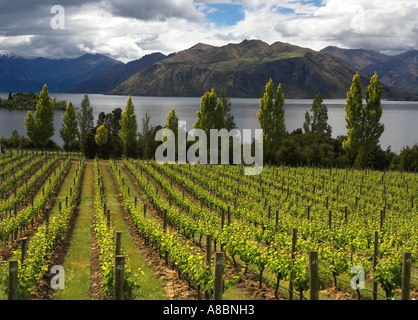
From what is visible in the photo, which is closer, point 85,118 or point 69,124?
point 69,124

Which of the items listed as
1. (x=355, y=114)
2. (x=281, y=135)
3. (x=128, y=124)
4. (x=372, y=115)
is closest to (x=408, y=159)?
(x=372, y=115)

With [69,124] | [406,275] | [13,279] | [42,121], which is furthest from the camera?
[69,124]

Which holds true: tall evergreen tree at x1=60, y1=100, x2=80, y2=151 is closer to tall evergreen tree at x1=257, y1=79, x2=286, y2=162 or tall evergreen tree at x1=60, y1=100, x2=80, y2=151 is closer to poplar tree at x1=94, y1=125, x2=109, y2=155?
poplar tree at x1=94, y1=125, x2=109, y2=155

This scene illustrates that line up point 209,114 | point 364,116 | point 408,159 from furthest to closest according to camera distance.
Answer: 1. point 209,114
2. point 408,159
3. point 364,116

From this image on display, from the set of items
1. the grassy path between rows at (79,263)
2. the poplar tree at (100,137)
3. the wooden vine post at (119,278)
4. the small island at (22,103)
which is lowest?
the grassy path between rows at (79,263)

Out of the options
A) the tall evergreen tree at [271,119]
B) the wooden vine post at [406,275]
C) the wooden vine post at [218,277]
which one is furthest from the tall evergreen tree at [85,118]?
the wooden vine post at [406,275]

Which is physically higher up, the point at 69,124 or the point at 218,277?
the point at 69,124

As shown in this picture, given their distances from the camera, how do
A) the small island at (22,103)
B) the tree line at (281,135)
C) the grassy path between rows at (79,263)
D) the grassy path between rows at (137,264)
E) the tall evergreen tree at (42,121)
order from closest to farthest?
1. the grassy path between rows at (137,264)
2. the grassy path between rows at (79,263)
3. the tree line at (281,135)
4. the tall evergreen tree at (42,121)
5. the small island at (22,103)

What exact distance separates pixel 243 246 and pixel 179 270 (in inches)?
92.8

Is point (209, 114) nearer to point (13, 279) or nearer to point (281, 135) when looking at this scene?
point (281, 135)

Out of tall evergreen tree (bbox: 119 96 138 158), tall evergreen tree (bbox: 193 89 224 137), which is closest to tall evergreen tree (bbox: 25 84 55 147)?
tall evergreen tree (bbox: 119 96 138 158)

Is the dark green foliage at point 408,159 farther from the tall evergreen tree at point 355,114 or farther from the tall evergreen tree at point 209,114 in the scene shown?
the tall evergreen tree at point 209,114

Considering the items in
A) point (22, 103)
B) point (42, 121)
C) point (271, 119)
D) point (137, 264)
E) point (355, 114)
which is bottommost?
point (137, 264)
